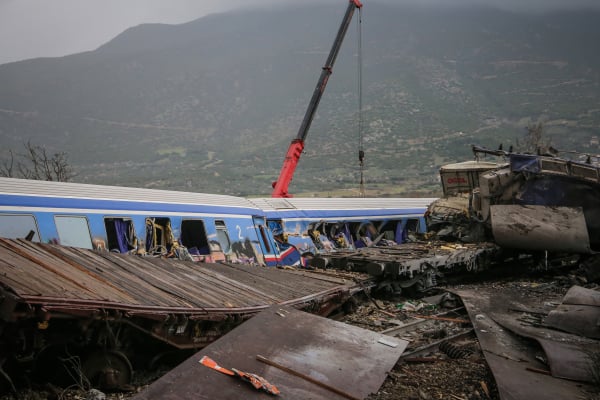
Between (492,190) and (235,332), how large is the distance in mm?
11063

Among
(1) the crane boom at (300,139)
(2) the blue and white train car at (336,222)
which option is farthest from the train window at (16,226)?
(1) the crane boom at (300,139)

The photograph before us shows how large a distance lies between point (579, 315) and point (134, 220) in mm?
8895

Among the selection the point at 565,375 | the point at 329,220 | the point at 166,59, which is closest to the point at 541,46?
the point at 166,59

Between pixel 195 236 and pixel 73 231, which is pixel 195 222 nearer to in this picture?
pixel 195 236

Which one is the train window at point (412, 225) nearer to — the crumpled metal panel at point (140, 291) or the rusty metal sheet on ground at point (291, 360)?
the crumpled metal panel at point (140, 291)

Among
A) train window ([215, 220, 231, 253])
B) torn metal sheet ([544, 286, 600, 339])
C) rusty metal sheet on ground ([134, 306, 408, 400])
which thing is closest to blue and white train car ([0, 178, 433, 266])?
train window ([215, 220, 231, 253])

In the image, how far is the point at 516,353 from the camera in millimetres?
6926

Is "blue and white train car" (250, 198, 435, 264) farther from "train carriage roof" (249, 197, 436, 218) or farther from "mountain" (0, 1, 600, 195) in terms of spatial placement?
"mountain" (0, 1, 600, 195)

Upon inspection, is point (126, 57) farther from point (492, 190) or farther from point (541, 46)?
point (492, 190)

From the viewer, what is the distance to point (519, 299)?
10.9 m

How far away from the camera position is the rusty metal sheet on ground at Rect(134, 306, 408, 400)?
14.2ft

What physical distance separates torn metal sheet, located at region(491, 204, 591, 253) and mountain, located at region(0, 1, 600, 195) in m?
24.5

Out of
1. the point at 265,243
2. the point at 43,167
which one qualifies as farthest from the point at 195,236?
the point at 43,167

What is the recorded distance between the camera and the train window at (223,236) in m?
13.3
